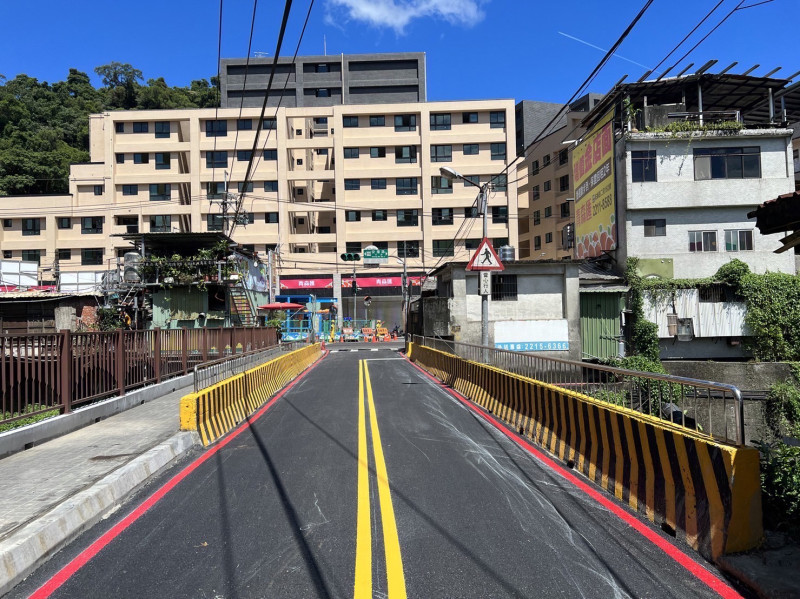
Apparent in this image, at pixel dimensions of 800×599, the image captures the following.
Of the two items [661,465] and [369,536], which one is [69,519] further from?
[661,465]

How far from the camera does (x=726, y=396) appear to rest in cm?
444

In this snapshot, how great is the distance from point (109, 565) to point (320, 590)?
70.1 inches

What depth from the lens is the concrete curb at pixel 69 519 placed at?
403 cm

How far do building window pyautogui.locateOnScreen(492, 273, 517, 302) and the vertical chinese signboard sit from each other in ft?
26.3

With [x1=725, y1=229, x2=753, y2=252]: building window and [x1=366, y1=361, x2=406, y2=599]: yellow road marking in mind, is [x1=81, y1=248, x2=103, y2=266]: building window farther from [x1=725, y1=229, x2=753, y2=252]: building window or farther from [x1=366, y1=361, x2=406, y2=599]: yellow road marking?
[x1=366, y1=361, x2=406, y2=599]: yellow road marking

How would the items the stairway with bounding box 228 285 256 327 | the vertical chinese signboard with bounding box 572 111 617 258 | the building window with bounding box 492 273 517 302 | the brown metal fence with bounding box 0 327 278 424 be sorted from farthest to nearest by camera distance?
the vertical chinese signboard with bounding box 572 111 617 258
the stairway with bounding box 228 285 256 327
the building window with bounding box 492 273 517 302
the brown metal fence with bounding box 0 327 278 424

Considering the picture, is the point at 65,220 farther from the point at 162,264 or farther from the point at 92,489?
the point at 92,489

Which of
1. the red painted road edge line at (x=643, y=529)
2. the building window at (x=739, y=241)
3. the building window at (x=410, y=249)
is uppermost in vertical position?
the building window at (x=410, y=249)

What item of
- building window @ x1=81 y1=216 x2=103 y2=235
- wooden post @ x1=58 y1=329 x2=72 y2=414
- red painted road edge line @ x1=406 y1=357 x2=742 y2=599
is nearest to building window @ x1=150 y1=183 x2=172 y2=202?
building window @ x1=81 y1=216 x2=103 y2=235

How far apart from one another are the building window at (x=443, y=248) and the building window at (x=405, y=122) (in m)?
12.0

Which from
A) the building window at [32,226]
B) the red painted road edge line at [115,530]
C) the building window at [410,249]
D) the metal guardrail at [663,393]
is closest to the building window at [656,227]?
the metal guardrail at [663,393]

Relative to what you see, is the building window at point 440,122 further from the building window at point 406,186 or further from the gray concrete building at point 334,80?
the gray concrete building at point 334,80

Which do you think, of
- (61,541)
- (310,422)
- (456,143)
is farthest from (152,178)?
(61,541)

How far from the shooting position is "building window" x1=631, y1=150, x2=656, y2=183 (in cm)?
2941
